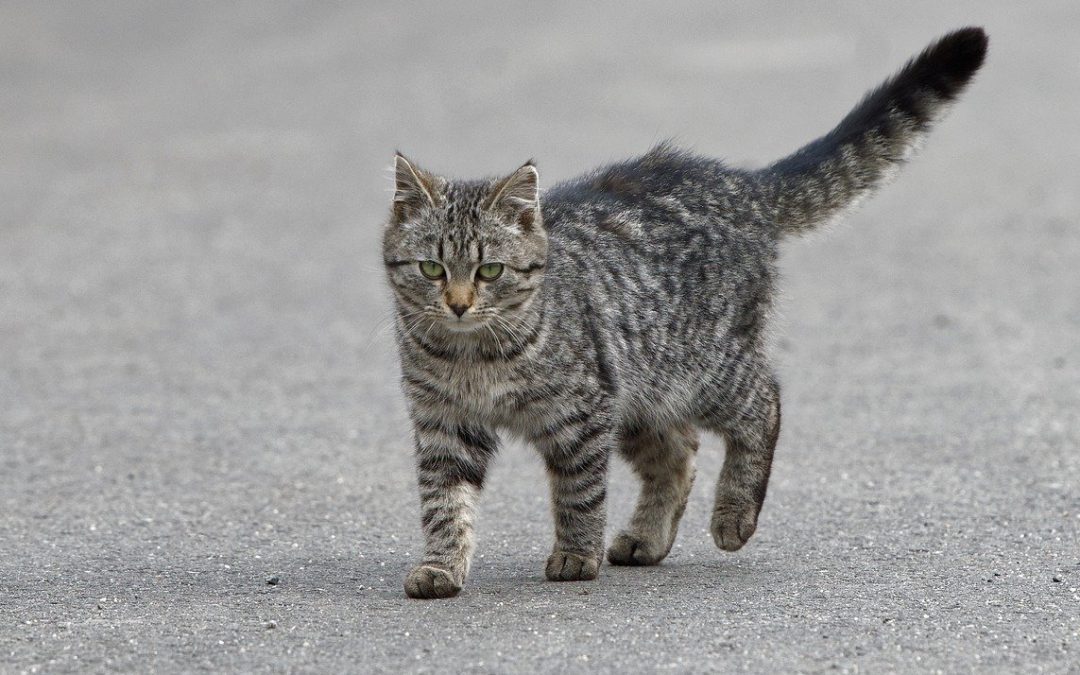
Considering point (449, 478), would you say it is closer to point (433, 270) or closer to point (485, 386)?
point (485, 386)

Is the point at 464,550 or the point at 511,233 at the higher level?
the point at 511,233

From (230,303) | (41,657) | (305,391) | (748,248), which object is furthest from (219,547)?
(230,303)

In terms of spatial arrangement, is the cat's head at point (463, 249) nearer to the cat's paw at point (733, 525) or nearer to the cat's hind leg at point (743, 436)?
the cat's hind leg at point (743, 436)

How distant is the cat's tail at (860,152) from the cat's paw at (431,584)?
2202mm

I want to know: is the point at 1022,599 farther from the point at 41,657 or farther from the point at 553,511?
the point at 41,657

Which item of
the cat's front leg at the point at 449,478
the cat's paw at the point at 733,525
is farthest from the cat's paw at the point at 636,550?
the cat's front leg at the point at 449,478

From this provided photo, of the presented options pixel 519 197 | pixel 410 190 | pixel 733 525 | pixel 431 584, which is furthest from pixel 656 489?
pixel 410 190

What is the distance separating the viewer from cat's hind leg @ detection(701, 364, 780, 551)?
652cm

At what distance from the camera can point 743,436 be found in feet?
21.8

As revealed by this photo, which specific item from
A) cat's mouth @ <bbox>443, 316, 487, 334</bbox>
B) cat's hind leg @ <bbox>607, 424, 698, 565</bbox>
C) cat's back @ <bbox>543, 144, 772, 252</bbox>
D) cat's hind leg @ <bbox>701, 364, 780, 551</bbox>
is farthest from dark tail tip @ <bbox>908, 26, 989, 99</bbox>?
cat's mouth @ <bbox>443, 316, 487, 334</bbox>

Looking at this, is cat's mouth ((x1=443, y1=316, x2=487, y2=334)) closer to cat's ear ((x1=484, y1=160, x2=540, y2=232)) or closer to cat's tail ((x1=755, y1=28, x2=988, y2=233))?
cat's ear ((x1=484, y1=160, x2=540, y2=232))

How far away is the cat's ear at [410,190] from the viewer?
19.3ft

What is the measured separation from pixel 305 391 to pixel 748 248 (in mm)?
3735

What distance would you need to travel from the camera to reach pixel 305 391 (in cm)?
969
